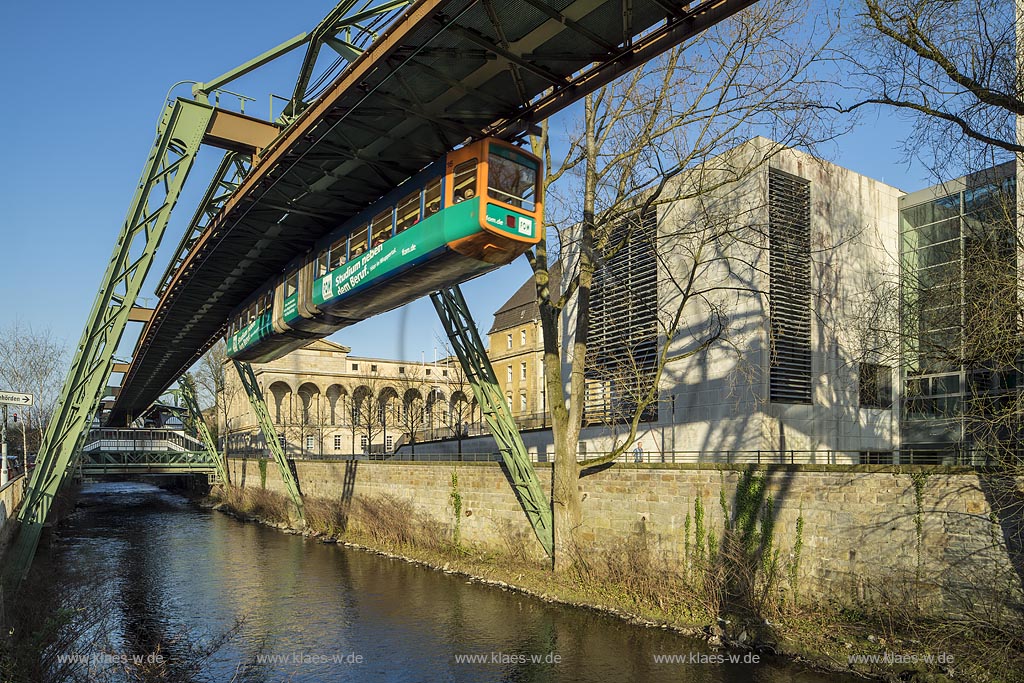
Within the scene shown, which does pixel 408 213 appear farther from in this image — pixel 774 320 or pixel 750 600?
pixel 774 320

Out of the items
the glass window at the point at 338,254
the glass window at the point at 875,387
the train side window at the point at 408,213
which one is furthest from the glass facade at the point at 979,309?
the glass window at the point at 338,254

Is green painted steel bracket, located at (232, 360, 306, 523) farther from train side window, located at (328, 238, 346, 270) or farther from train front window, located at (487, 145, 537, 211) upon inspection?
train front window, located at (487, 145, 537, 211)

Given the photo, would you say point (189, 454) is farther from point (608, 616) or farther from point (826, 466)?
point (826, 466)

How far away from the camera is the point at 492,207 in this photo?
519 inches

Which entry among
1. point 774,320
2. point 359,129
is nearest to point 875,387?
point 774,320

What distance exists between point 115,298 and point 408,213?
9.49 meters

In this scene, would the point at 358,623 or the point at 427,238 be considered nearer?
the point at 427,238

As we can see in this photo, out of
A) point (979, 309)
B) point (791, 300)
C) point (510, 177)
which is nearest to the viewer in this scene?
point (979, 309)

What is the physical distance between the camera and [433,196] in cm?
1455

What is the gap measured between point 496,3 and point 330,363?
232ft

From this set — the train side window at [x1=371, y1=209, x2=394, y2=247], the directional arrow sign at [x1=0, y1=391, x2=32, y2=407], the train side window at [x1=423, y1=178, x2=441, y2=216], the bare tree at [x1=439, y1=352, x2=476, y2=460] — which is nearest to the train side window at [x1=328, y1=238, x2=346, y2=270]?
the train side window at [x1=371, y1=209, x2=394, y2=247]

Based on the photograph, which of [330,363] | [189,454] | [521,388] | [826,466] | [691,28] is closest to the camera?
[691,28]

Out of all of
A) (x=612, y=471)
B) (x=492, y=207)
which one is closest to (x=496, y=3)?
(x=492, y=207)

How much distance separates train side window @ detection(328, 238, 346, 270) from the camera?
18.5m
